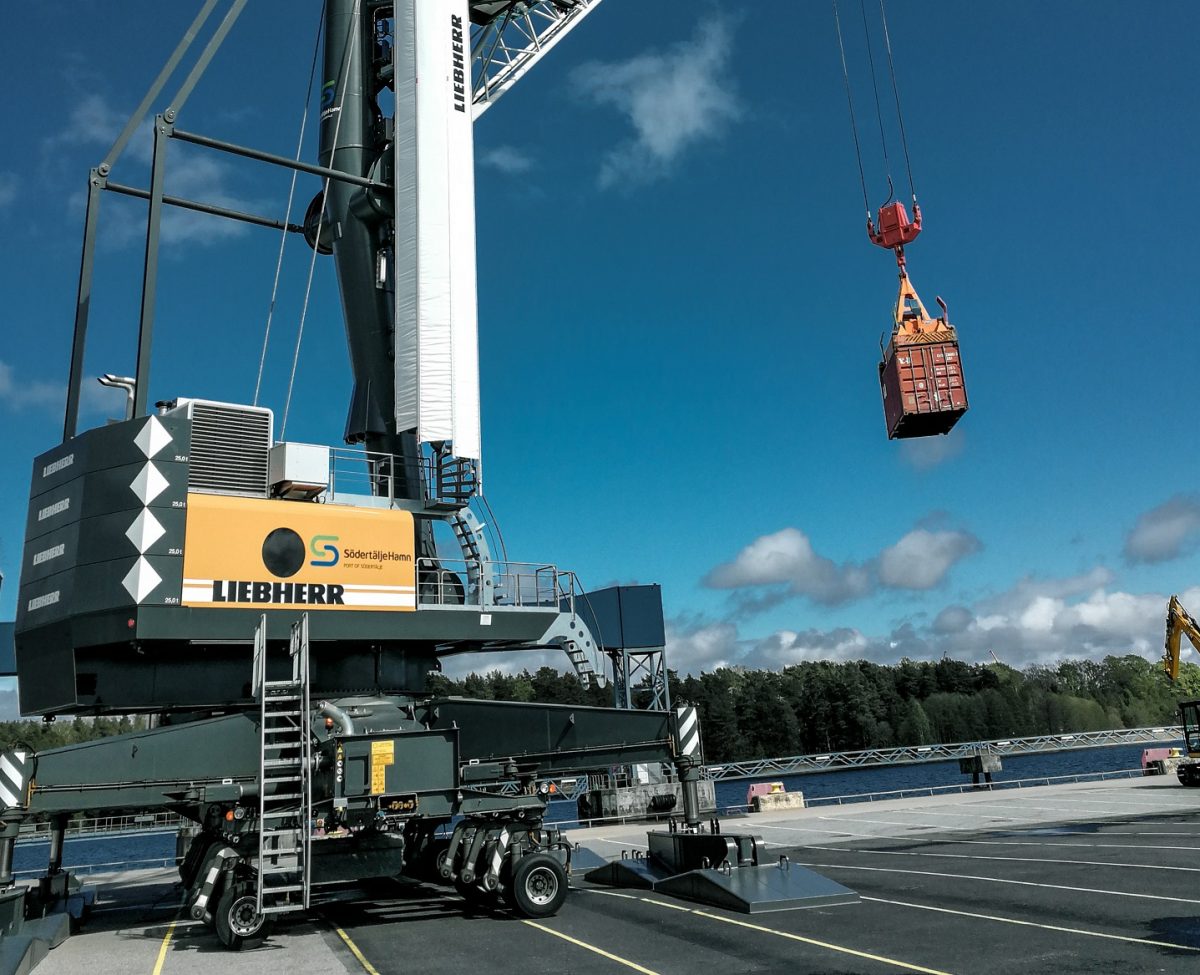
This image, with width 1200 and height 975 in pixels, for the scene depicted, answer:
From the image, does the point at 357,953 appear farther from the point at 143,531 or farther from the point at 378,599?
the point at 143,531

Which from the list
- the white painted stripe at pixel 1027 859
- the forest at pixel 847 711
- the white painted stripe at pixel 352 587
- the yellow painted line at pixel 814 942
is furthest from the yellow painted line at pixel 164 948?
A: the forest at pixel 847 711

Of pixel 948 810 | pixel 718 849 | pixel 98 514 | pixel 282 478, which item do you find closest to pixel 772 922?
pixel 718 849

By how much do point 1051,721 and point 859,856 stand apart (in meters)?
132

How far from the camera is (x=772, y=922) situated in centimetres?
1303

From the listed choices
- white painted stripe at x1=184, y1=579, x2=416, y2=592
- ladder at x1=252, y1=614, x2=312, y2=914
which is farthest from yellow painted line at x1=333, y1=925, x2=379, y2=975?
white painted stripe at x1=184, y1=579, x2=416, y2=592

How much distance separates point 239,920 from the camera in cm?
1299

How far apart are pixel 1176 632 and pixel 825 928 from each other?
32.7m

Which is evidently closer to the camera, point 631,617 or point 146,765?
point 146,765

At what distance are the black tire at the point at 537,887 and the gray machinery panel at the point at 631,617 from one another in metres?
22.7

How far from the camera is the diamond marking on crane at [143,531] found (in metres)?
15.1

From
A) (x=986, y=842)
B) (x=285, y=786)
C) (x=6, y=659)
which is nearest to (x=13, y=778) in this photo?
(x=285, y=786)

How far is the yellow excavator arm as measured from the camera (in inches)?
1444

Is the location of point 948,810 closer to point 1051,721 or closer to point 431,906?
point 431,906

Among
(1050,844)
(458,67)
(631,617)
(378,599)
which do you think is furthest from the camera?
(631,617)
